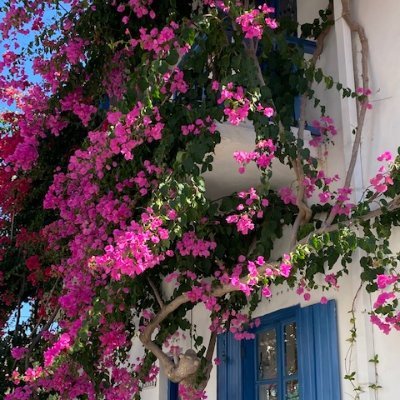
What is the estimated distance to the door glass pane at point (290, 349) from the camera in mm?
4961

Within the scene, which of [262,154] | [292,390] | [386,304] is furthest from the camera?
[292,390]

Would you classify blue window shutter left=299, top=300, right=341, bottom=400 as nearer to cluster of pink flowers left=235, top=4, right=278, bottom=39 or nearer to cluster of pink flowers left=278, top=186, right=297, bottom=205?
cluster of pink flowers left=278, top=186, right=297, bottom=205

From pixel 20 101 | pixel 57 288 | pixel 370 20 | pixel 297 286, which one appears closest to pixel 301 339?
pixel 297 286

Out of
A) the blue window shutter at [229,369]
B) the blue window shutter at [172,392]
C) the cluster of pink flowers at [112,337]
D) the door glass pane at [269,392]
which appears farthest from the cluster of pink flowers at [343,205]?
the blue window shutter at [172,392]

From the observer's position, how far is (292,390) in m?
4.90

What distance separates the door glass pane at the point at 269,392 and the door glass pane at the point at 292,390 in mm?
198

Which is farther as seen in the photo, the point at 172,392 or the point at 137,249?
A: the point at 172,392

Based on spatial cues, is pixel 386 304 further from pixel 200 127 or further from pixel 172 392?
pixel 172 392

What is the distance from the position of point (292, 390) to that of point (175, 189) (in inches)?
71.2

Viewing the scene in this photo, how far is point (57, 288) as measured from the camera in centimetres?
731

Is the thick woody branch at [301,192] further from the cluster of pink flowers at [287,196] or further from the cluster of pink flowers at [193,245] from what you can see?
the cluster of pink flowers at [193,245]

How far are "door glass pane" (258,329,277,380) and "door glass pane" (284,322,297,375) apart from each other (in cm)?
19

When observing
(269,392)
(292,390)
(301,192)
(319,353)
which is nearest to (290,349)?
(292,390)

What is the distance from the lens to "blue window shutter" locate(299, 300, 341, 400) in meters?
4.32
